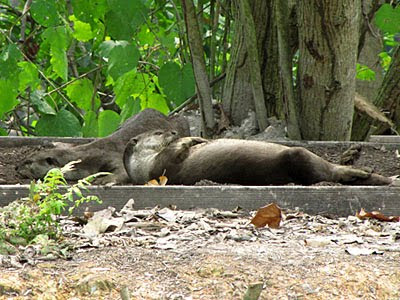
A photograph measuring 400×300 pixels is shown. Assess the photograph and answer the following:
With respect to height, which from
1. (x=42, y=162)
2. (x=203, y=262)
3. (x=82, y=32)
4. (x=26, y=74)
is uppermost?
(x=82, y=32)

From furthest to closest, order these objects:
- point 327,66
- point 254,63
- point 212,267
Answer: point 254,63, point 327,66, point 212,267

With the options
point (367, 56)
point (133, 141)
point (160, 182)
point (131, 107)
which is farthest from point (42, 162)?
point (367, 56)

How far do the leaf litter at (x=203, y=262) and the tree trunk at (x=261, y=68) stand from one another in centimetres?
333

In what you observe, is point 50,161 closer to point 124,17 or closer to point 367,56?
point 124,17

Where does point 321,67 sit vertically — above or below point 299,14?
below

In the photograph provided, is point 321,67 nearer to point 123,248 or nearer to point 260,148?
point 260,148

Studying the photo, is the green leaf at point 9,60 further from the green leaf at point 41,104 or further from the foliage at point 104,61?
the green leaf at point 41,104

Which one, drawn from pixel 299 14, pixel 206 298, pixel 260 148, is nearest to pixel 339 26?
pixel 299 14

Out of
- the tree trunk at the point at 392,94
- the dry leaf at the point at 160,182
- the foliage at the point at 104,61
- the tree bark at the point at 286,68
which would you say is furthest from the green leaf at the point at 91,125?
the tree trunk at the point at 392,94

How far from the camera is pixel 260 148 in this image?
5.46 meters

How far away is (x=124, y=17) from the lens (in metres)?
6.68

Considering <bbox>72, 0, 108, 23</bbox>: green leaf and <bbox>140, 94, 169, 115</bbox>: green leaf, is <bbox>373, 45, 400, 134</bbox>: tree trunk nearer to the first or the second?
<bbox>140, 94, 169, 115</bbox>: green leaf

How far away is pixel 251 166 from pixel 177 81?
1951 mm

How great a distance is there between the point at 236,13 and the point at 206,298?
4.74 meters
